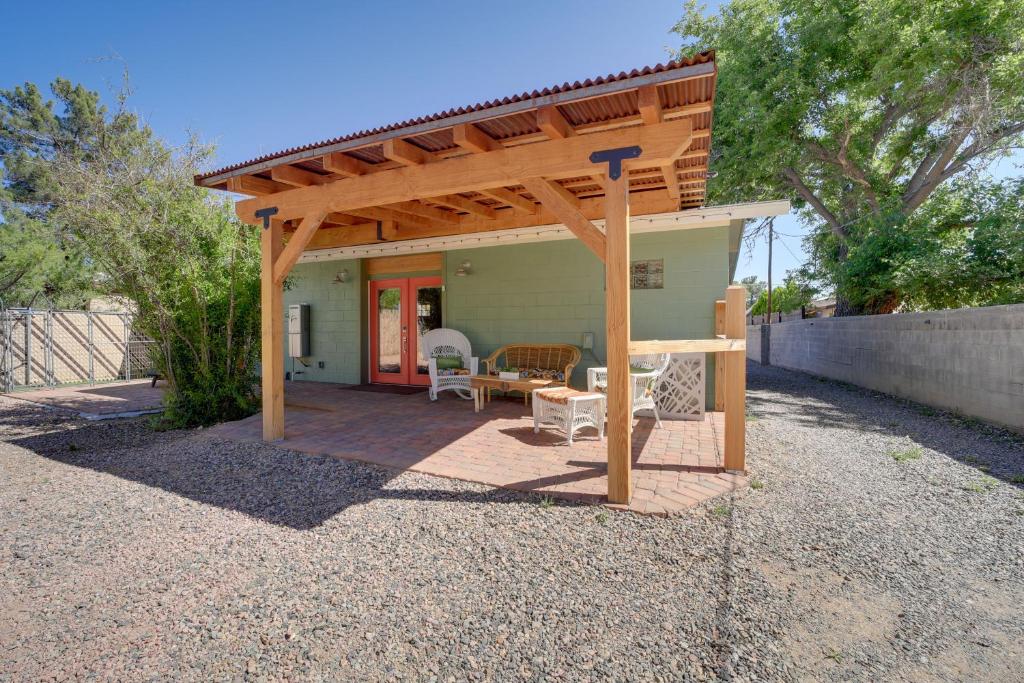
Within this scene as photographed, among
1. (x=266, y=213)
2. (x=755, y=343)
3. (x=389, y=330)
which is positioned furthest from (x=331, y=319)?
(x=755, y=343)

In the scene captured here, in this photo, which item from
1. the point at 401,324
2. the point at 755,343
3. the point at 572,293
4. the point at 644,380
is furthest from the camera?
the point at 755,343

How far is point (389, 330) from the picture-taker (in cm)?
934

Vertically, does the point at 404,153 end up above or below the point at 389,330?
above

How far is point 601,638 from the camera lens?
6.58 feet

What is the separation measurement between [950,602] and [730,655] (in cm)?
124

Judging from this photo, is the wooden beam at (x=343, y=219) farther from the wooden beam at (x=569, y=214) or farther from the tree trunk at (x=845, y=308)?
the tree trunk at (x=845, y=308)

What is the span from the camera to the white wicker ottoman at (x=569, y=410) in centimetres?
491

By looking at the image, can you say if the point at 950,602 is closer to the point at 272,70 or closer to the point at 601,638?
the point at 601,638

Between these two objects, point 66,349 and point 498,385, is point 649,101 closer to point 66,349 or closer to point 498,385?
point 498,385

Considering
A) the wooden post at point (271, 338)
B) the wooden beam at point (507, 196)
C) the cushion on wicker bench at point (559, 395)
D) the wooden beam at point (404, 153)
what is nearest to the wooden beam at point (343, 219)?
the wooden post at point (271, 338)

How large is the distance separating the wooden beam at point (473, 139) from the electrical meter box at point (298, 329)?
695 centimetres

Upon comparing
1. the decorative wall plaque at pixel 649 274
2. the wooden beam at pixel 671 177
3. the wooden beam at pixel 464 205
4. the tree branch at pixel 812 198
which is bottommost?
the decorative wall plaque at pixel 649 274

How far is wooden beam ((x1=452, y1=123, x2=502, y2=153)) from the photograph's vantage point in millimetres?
3773

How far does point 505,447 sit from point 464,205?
323 cm
